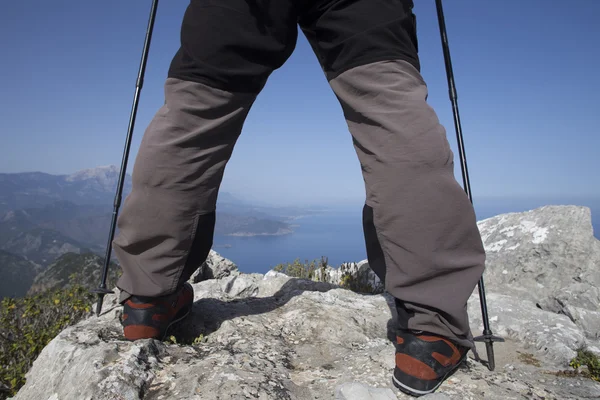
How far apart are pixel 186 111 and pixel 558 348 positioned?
10.0ft

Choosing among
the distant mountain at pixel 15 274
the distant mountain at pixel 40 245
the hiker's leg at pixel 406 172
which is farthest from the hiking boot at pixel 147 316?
the distant mountain at pixel 40 245

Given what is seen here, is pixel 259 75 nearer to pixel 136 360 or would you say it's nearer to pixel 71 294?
pixel 136 360

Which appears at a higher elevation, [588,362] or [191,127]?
[191,127]

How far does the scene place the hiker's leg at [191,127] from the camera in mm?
1942

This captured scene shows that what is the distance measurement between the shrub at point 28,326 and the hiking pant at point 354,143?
2.13m

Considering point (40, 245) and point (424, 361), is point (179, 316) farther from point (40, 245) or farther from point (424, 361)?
point (40, 245)

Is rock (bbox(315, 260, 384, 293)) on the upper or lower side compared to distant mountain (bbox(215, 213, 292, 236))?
upper

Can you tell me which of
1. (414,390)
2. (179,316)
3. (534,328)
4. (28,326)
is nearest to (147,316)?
(179,316)

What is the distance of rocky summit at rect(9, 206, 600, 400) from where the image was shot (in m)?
1.68

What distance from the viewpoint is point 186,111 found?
1.99 metres

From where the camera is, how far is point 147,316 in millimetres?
2082

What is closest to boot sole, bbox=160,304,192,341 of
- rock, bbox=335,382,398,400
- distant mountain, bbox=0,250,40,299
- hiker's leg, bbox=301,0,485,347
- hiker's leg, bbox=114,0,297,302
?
hiker's leg, bbox=114,0,297,302

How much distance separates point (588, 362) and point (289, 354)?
2050mm

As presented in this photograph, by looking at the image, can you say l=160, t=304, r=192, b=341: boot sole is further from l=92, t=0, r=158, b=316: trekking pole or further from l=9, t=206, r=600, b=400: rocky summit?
l=92, t=0, r=158, b=316: trekking pole
